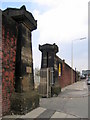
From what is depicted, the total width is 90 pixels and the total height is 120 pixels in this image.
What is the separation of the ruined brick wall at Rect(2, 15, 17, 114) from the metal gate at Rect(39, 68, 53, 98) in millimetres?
6101

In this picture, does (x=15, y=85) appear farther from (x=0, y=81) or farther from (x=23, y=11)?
(x=23, y=11)

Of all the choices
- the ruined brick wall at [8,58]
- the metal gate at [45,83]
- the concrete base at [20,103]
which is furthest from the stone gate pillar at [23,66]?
the metal gate at [45,83]

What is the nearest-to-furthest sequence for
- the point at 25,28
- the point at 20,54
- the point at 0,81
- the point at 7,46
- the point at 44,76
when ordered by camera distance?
the point at 0,81
the point at 7,46
the point at 20,54
the point at 25,28
the point at 44,76

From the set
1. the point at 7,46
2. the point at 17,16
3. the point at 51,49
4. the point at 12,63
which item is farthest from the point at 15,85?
the point at 51,49

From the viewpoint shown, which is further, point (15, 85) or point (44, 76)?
point (44, 76)

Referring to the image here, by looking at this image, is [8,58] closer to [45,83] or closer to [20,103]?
[20,103]

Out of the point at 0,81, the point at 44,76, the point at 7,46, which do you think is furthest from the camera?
Answer: the point at 44,76

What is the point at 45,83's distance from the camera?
41.1 feet

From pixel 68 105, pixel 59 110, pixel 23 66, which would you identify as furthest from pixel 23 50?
pixel 68 105

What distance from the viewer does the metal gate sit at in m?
12.3

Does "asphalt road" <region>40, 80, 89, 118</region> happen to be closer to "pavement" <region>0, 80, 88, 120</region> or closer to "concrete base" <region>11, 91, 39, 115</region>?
"pavement" <region>0, 80, 88, 120</region>

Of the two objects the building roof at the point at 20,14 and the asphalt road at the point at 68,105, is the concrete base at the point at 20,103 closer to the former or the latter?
the asphalt road at the point at 68,105

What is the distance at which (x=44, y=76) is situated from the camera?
41.5 feet

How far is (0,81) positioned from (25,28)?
2786 mm
